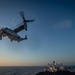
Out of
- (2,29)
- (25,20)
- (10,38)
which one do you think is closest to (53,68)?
(10,38)

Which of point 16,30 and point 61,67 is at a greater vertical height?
point 16,30

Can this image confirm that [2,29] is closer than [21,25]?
Yes

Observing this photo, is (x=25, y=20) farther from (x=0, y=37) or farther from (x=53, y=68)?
(x=53, y=68)

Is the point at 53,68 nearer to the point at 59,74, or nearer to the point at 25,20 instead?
the point at 59,74

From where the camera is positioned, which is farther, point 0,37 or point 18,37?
point 18,37

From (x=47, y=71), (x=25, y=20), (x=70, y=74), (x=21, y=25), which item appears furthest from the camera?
(x=25, y=20)

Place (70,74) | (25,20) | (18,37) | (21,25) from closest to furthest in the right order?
(70,74) < (18,37) < (21,25) < (25,20)

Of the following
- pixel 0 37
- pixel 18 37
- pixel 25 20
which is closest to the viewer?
pixel 0 37

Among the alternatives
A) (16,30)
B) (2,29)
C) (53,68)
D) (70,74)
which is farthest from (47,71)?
(16,30)

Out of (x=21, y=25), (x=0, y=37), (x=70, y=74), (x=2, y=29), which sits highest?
(x=21, y=25)
